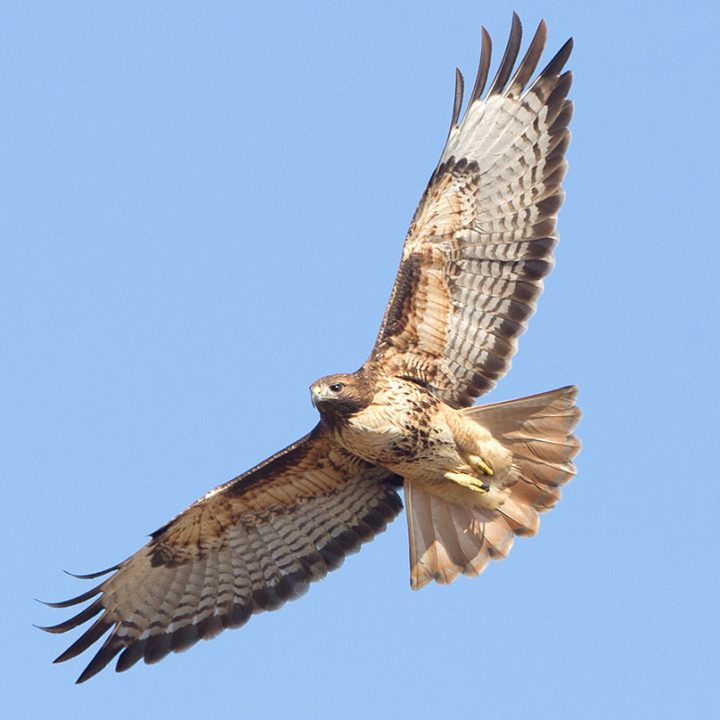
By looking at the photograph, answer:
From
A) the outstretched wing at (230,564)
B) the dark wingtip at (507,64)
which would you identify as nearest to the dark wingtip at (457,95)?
the dark wingtip at (507,64)

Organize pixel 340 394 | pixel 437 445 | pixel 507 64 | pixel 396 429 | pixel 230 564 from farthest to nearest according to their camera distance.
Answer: pixel 230 564 → pixel 507 64 → pixel 437 445 → pixel 396 429 → pixel 340 394

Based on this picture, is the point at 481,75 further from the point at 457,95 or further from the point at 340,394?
the point at 340,394

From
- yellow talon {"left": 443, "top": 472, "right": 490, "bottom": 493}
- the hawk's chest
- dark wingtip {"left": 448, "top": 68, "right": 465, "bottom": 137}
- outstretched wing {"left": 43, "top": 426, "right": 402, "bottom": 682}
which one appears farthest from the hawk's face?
dark wingtip {"left": 448, "top": 68, "right": 465, "bottom": 137}

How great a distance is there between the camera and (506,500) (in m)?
11.1

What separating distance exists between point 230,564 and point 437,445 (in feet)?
7.15

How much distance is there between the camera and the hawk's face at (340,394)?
10.3 metres

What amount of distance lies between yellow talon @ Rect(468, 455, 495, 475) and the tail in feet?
0.66

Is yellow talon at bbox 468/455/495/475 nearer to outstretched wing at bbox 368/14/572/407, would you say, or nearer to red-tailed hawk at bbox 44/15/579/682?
red-tailed hawk at bbox 44/15/579/682

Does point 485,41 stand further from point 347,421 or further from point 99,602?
point 99,602

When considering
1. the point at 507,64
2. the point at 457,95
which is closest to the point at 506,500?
the point at 457,95

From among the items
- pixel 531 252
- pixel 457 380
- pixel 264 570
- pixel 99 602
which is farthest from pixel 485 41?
pixel 99 602

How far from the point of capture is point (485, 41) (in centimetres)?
1154

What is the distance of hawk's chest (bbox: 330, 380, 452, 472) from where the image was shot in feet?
34.4

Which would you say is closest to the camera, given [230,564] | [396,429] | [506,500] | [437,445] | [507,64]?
[396,429]
